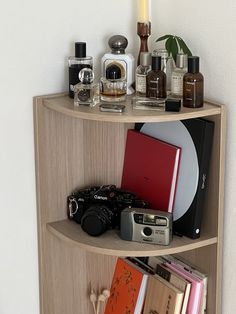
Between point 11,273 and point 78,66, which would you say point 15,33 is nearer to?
point 78,66

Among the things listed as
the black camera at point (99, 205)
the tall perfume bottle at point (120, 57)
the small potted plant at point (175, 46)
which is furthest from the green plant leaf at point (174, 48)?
the black camera at point (99, 205)

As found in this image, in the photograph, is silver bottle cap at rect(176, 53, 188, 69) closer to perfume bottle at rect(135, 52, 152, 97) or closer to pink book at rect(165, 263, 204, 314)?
perfume bottle at rect(135, 52, 152, 97)


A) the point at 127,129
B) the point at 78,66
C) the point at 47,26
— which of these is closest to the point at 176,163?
the point at 127,129

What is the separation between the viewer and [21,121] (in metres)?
1.71

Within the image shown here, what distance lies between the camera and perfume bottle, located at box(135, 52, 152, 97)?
1692 millimetres

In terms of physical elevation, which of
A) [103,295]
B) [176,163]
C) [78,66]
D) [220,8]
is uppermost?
[220,8]

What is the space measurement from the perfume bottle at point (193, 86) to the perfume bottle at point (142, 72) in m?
0.11

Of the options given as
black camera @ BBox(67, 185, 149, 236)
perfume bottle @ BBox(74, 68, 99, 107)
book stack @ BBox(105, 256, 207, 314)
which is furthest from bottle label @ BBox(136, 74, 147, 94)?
book stack @ BBox(105, 256, 207, 314)

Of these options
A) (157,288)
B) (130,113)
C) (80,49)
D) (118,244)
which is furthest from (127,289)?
(80,49)

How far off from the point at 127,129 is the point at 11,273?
451 mm

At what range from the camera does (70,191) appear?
182 centimetres

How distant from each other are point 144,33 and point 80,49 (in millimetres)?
162

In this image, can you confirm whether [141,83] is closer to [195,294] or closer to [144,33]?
[144,33]

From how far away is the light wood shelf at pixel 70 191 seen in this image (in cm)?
165
